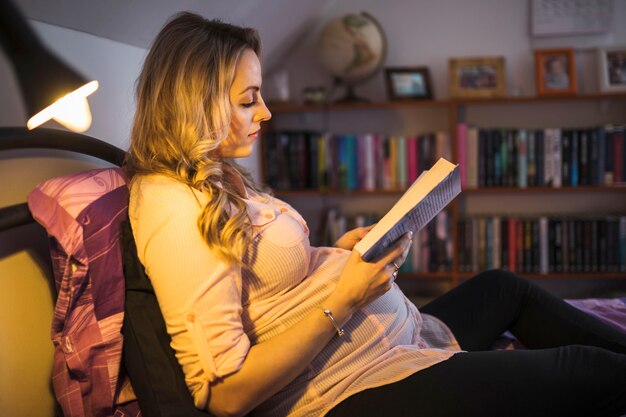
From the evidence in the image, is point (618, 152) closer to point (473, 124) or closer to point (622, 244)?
point (622, 244)

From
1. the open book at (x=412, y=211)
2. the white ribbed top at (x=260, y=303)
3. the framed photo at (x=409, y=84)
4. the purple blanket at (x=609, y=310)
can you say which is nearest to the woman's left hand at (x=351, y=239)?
the white ribbed top at (x=260, y=303)

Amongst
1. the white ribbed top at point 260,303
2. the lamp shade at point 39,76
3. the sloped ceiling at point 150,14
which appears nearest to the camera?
the white ribbed top at point 260,303

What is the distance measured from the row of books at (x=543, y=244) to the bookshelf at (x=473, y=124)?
0.13ft

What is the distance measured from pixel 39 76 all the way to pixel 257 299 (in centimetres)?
55

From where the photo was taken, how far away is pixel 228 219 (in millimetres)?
973

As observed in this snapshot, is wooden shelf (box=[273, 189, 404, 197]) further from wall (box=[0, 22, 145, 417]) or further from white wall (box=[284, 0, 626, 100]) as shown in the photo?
wall (box=[0, 22, 145, 417])

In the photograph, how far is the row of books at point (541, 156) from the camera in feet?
8.66

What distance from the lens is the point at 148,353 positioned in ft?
3.03

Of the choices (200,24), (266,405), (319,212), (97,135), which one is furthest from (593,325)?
(319,212)

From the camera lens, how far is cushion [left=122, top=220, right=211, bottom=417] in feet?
2.96

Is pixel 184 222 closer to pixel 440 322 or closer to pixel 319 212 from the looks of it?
pixel 440 322

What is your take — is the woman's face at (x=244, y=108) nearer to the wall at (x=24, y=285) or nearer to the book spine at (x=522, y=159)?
the wall at (x=24, y=285)

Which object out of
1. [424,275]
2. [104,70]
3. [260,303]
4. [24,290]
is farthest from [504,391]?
[424,275]

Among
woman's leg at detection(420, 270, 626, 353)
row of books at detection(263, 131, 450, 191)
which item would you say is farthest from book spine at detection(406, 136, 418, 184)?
woman's leg at detection(420, 270, 626, 353)
